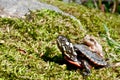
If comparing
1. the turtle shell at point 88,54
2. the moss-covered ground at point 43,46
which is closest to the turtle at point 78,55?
the turtle shell at point 88,54

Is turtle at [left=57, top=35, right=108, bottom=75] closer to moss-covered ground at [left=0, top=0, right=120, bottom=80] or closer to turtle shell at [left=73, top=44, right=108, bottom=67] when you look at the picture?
turtle shell at [left=73, top=44, right=108, bottom=67]

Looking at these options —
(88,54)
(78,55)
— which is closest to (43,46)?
(78,55)

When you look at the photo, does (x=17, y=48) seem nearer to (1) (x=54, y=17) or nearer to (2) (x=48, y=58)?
(2) (x=48, y=58)

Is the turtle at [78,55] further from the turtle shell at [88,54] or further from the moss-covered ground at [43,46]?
the moss-covered ground at [43,46]

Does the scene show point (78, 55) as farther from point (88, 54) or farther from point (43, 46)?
point (43, 46)

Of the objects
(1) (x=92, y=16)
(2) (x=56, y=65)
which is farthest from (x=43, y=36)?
(1) (x=92, y=16)

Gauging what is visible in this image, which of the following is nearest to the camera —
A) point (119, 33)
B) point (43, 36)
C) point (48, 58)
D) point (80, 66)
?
point (80, 66)
